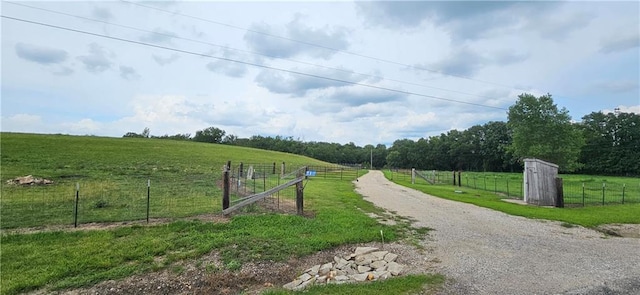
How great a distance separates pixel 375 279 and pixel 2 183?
18529mm

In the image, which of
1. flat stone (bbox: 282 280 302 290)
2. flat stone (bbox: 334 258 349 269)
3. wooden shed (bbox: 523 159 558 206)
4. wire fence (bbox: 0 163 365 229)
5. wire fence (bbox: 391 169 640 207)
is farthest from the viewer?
wire fence (bbox: 391 169 640 207)

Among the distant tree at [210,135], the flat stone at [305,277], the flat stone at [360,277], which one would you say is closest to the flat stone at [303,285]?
the flat stone at [305,277]

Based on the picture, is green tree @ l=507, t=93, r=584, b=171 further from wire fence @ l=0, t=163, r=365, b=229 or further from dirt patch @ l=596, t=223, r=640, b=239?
wire fence @ l=0, t=163, r=365, b=229

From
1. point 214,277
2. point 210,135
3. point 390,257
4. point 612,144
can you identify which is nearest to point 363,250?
point 390,257

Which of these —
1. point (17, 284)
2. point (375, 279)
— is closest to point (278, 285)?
point (375, 279)

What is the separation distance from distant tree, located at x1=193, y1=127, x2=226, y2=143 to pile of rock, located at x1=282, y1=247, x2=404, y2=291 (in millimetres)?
104681

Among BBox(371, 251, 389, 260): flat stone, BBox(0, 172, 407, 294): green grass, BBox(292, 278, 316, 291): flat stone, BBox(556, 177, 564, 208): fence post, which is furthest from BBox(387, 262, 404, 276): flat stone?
BBox(556, 177, 564, 208): fence post

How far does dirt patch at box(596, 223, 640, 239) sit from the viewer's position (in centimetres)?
1020

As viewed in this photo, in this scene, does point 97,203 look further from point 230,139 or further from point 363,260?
point 230,139

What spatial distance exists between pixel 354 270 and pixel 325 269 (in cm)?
57

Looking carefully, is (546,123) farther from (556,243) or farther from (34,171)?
(34,171)

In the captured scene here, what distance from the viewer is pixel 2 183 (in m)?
15.4

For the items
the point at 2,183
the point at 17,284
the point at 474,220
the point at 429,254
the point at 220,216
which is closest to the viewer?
the point at 17,284

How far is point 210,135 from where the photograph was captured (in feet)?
354
